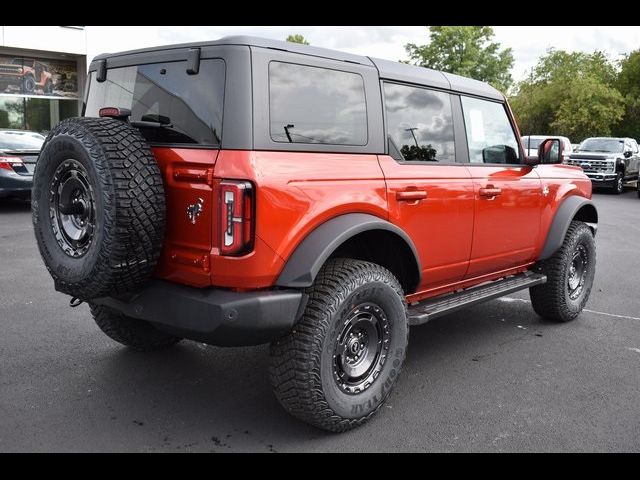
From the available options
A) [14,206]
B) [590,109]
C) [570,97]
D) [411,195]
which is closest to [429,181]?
[411,195]

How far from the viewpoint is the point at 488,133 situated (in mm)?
4605

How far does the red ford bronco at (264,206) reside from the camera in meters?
2.83

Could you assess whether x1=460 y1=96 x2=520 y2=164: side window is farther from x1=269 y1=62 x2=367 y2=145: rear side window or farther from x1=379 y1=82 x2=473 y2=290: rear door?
x1=269 y1=62 x2=367 y2=145: rear side window

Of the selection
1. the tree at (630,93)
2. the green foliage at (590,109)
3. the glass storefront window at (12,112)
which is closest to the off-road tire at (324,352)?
the glass storefront window at (12,112)

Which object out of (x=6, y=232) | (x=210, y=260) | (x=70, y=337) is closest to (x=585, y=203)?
(x=210, y=260)

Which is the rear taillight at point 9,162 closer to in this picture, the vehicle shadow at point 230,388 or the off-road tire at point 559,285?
the vehicle shadow at point 230,388

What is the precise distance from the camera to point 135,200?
110 inches

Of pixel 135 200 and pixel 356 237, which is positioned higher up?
pixel 135 200

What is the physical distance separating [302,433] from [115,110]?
76.7 inches

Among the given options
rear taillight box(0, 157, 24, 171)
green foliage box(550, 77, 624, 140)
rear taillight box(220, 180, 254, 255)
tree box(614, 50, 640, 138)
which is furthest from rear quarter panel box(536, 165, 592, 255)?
tree box(614, 50, 640, 138)

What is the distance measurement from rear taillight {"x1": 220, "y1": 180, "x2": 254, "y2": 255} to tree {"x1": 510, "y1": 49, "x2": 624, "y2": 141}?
4180 cm

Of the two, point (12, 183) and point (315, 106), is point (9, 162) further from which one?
point (315, 106)

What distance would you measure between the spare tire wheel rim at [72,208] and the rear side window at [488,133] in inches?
103

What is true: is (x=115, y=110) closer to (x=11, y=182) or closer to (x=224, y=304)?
(x=224, y=304)
